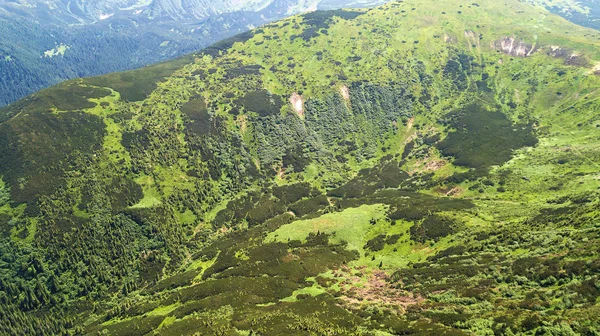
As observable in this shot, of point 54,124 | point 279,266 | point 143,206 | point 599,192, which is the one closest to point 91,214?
point 143,206

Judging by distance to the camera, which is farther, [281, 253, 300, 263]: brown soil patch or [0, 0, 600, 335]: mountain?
[281, 253, 300, 263]: brown soil patch

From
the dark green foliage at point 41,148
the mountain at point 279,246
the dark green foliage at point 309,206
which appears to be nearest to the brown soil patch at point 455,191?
the mountain at point 279,246

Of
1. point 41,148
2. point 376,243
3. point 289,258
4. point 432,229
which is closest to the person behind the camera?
point 432,229

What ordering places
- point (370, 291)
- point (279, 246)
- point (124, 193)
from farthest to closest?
point (124, 193), point (279, 246), point (370, 291)

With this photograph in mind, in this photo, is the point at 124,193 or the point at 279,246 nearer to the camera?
the point at 279,246

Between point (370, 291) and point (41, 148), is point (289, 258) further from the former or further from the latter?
point (41, 148)

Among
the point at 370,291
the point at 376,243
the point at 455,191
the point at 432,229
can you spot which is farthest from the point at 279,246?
the point at 455,191

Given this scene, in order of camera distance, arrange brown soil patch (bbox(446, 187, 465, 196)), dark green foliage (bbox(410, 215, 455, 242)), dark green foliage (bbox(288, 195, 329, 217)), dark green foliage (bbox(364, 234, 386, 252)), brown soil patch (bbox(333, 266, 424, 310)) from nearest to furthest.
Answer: brown soil patch (bbox(333, 266, 424, 310)), dark green foliage (bbox(410, 215, 455, 242)), dark green foliage (bbox(364, 234, 386, 252)), brown soil patch (bbox(446, 187, 465, 196)), dark green foliage (bbox(288, 195, 329, 217))

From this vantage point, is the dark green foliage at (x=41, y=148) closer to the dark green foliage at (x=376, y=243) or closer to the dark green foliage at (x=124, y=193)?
the dark green foliage at (x=124, y=193)

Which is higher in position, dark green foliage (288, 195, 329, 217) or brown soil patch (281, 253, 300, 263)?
brown soil patch (281, 253, 300, 263)

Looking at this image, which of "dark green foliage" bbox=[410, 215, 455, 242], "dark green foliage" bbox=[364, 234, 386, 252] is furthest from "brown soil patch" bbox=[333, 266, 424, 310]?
"dark green foliage" bbox=[410, 215, 455, 242]

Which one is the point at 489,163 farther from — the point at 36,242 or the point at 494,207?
the point at 36,242

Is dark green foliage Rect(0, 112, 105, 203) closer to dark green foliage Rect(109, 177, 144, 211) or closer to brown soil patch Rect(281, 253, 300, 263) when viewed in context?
dark green foliage Rect(109, 177, 144, 211)
